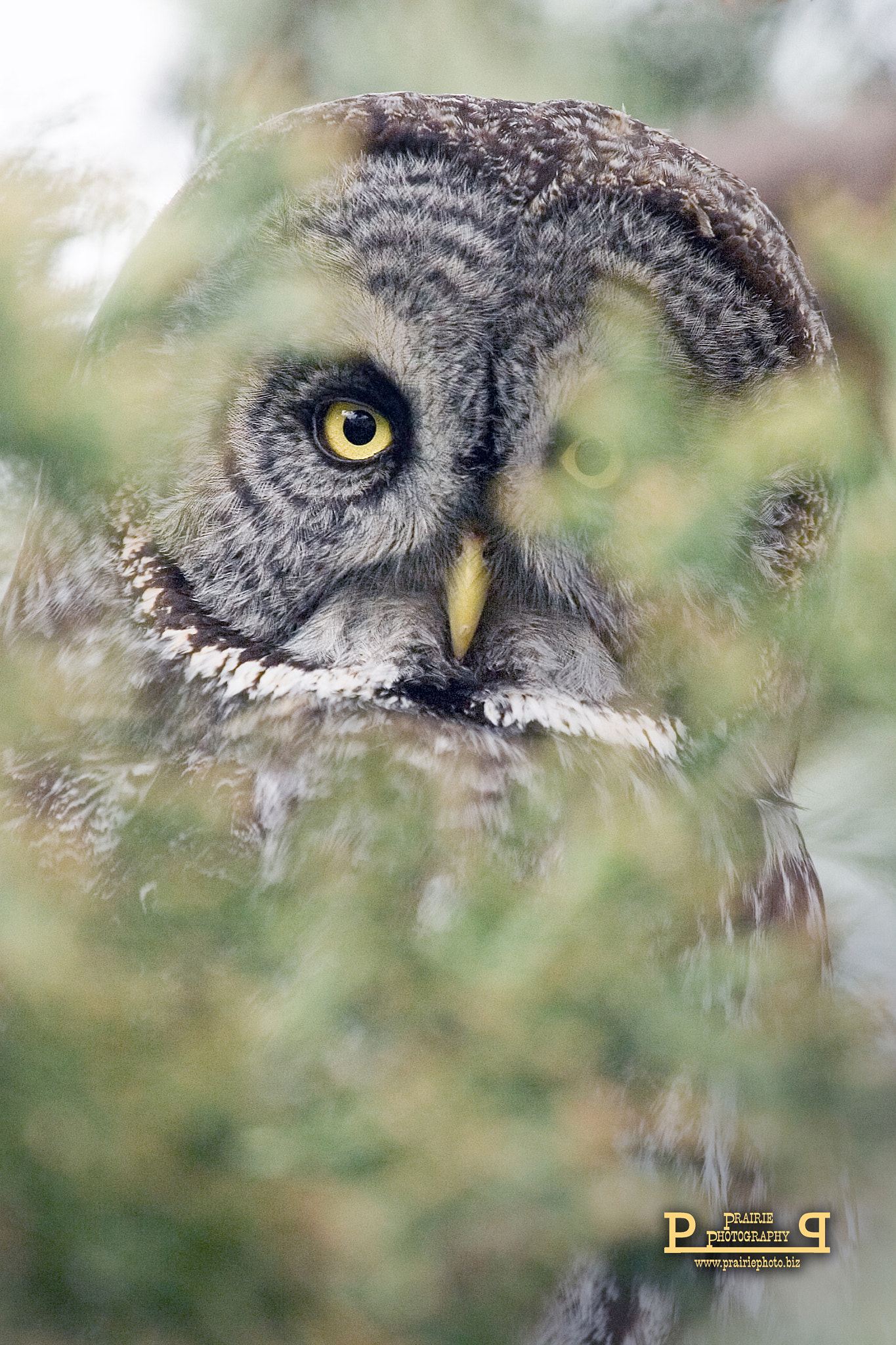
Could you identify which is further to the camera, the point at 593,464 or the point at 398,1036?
the point at 593,464

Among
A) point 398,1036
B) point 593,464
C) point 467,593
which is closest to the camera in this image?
point 398,1036

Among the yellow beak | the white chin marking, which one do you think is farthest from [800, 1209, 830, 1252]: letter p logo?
the yellow beak

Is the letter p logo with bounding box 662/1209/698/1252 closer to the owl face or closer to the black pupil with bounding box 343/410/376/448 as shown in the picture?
the owl face

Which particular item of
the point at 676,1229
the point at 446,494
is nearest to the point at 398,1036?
the point at 676,1229

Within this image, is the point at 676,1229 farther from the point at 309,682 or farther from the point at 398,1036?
the point at 309,682

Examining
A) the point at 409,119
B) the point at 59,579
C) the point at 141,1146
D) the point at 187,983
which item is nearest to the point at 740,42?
the point at 409,119

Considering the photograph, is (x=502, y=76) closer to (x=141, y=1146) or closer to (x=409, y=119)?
(x=409, y=119)
